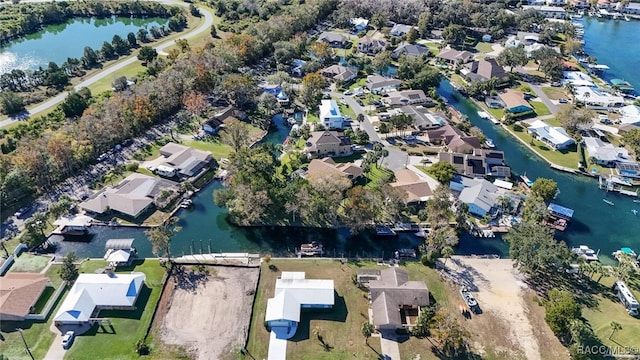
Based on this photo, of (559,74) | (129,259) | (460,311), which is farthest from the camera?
(559,74)

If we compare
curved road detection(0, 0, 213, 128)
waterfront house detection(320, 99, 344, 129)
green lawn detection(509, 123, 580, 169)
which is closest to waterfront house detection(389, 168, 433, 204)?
waterfront house detection(320, 99, 344, 129)

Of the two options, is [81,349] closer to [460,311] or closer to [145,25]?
[460,311]

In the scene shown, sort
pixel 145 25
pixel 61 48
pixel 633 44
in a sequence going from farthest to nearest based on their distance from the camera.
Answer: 1. pixel 145 25
2. pixel 633 44
3. pixel 61 48

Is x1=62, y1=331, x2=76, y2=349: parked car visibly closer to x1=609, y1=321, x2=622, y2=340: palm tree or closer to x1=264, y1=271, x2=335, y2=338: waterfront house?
x1=264, y1=271, x2=335, y2=338: waterfront house

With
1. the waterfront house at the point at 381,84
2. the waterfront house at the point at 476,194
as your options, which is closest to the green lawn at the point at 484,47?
the waterfront house at the point at 381,84

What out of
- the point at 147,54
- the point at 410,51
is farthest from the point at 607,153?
the point at 147,54

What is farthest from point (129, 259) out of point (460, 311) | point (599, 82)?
point (599, 82)
